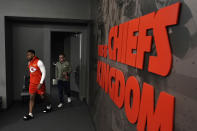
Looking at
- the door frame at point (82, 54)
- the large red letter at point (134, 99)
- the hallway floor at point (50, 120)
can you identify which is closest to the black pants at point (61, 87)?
the hallway floor at point (50, 120)

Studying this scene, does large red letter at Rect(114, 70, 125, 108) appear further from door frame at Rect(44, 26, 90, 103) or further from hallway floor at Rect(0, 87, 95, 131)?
door frame at Rect(44, 26, 90, 103)

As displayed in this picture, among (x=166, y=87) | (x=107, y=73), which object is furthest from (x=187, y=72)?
(x=107, y=73)

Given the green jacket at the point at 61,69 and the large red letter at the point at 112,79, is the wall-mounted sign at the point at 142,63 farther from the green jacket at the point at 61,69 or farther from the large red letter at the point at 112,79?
the green jacket at the point at 61,69

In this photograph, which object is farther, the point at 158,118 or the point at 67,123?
the point at 67,123

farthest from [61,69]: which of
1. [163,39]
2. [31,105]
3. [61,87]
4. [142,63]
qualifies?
[163,39]

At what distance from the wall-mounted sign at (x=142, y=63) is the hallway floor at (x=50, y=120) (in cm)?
178

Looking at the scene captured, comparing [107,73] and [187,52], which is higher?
[187,52]

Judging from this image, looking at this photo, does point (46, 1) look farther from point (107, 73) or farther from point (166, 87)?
point (166, 87)

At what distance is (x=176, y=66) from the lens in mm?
914

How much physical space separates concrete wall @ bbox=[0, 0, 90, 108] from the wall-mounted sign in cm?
248

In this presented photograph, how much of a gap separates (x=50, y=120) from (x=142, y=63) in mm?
2900

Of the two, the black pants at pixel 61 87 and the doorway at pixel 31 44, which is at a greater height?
the doorway at pixel 31 44

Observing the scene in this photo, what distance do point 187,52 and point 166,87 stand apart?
A: 10.2 inches

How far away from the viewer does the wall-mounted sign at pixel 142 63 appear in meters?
0.97
